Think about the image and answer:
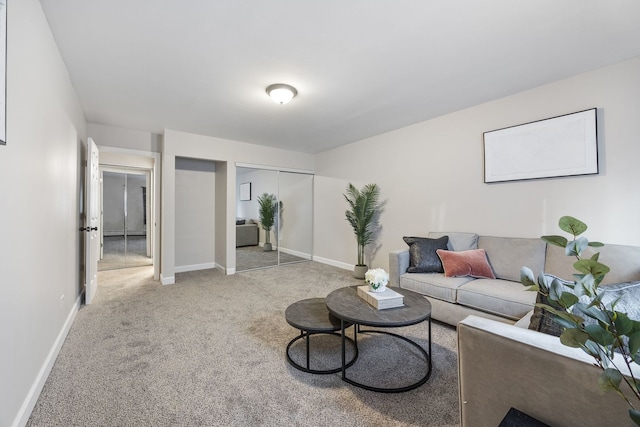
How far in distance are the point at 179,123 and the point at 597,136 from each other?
4.81 metres

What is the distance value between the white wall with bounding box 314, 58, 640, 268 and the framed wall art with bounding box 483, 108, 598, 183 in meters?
0.08

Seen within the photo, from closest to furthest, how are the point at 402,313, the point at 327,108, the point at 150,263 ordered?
the point at 402,313 < the point at 327,108 < the point at 150,263

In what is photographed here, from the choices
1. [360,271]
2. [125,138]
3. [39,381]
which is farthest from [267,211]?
[39,381]

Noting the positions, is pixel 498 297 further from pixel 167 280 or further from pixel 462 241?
pixel 167 280

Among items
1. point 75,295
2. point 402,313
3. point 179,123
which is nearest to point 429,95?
point 402,313

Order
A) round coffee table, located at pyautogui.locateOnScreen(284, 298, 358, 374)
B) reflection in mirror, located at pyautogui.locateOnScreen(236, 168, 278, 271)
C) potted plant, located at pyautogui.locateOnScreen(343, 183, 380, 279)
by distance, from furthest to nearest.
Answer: reflection in mirror, located at pyautogui.locateOnScreen(236, 168, 278, 271), potted plant, located at pyautogui.locateOnScreen(343, 183, 380, 279), round coffee table, located at pyautogui.locateOnScreen(284, 298, 358, 374)

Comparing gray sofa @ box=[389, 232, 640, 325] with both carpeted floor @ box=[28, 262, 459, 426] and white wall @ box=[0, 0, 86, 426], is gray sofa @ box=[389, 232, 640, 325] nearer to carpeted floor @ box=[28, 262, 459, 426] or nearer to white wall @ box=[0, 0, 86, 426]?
carpeted floor @ box=[28, 262, 459, 426]

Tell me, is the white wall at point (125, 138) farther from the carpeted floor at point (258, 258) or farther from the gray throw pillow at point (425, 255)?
the gray throw pillow at point (425, 255)

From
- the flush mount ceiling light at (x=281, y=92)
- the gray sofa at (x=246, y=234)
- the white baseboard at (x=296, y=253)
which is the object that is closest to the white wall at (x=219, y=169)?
the gray sofa at (x=246, y=234)

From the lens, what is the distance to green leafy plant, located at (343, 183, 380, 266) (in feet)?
14.5

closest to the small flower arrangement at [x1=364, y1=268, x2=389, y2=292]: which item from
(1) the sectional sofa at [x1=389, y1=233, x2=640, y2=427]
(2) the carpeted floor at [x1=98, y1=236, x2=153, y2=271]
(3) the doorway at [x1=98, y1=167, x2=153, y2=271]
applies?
(1) the sectional sofa at [x1=389, y1=233, x2=640, y2=427]

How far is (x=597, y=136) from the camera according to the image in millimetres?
A: 2467

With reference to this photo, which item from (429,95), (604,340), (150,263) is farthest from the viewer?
(150,263)

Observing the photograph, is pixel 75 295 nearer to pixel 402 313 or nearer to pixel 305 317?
pixel 305 317
